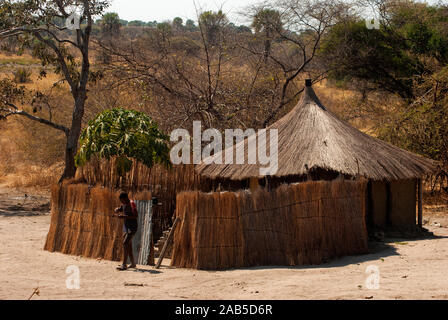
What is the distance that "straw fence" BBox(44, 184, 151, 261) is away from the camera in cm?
890

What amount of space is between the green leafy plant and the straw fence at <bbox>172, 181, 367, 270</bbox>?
224cm

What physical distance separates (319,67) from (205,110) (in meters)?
4.81

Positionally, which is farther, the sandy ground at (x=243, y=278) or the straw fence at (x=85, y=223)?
the straw fence at (x=85, y=223)

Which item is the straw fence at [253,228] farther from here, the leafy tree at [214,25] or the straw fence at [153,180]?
the leafy tree at [214,25]

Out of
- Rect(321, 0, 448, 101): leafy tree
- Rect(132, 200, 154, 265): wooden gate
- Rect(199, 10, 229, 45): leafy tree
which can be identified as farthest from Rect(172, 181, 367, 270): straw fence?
Rect(321, 0, 448, 101): leafy tree

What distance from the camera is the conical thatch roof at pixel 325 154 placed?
9977 millimetres

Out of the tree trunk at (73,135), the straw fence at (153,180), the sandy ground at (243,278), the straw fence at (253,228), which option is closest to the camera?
the sandy ground at (243,278)

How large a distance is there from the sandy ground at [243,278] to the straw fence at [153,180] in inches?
61.8

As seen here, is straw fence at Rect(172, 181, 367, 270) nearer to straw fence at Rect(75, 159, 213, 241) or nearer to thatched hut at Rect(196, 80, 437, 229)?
thatched hut at Rect(196, 80, 437, 229)

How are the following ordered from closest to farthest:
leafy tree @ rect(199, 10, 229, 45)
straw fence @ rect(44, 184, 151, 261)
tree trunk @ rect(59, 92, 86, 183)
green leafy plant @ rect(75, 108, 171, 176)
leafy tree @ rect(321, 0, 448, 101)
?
straw fence @ rect(44, 184, 151, 261) → green leafy plant @ rect(75, 108, 171, 176) → leafy tree @ rect(199, 10, 229, 45) → tree trunk @ rect(59, 92, 86, 183) → leafy tree @ rect(321, 0, 448, 101)

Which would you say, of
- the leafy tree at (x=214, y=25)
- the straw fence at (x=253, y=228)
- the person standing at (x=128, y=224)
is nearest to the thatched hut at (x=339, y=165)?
the straw fence at (x=253, y=228)

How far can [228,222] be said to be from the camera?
26.7ft

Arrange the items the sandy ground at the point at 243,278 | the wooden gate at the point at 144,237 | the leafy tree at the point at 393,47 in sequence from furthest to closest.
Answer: the leafy tree at the point at 393,47 < the wooden gate at the point at 144,237 < the sandy ground at the point at 243,278
